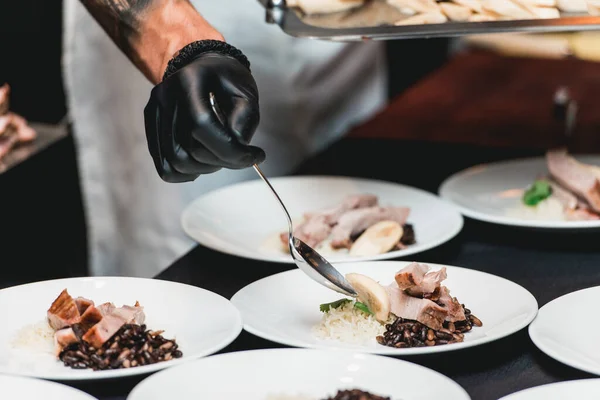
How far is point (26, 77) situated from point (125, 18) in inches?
37.4

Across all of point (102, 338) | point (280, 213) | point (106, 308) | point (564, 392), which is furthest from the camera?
point (280, 213)

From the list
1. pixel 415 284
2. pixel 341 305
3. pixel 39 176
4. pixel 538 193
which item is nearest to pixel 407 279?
pixel 415 284

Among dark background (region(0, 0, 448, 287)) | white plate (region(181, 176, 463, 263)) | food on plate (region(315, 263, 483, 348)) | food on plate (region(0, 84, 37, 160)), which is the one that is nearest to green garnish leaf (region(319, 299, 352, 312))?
food on plate (region(315, 263, 483, 348))

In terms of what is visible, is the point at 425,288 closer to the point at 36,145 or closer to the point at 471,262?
the point at 471,262

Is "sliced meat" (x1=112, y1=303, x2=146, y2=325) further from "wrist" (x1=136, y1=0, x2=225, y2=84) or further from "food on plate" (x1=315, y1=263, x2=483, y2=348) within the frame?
"wrist" (x1=136, y1=0, x2=225, y2=84)

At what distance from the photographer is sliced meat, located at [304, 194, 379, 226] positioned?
6.10 feet

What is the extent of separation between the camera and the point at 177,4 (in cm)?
178

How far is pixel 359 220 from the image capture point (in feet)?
5.94

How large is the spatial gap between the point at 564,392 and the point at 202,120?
0.63m

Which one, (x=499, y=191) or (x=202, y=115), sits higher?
(x=202, y=115)

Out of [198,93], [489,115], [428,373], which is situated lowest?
[489,115]

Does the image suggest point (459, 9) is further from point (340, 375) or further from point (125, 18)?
point (340, 375)

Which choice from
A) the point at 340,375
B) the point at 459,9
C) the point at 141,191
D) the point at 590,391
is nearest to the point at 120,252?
the point at 141,191

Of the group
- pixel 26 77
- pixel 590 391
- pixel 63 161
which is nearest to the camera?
pixel 590 391
